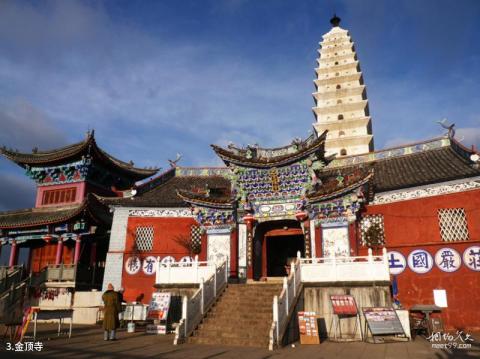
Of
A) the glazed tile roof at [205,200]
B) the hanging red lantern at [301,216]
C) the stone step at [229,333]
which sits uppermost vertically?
the glazed tile roof at [205,200]

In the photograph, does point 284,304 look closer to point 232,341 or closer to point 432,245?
point 232,341

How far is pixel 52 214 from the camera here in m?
24.5

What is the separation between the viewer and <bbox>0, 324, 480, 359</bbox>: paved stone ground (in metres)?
8.96

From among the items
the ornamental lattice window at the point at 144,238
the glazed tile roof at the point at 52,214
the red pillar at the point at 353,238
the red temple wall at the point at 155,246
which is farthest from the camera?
the glazed tile roof at the point at 52,214

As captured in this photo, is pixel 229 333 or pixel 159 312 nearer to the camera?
pixel 229 333

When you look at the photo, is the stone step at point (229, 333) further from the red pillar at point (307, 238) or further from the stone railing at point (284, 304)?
the red pillar at point (307, 238)

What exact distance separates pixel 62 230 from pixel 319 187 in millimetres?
16107

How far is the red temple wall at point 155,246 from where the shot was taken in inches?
746

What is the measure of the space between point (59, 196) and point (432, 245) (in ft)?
75.5

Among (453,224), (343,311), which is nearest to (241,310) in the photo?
(343,311)

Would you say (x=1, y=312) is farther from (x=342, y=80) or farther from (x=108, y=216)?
(x=342, y=80)

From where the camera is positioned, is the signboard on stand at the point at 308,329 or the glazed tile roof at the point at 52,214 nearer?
the signboard on stand at the point at 308,329

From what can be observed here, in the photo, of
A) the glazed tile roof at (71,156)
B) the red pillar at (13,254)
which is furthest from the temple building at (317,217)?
the red pillar at (13,254)

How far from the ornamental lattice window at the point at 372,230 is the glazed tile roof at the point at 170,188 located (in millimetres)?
7577
